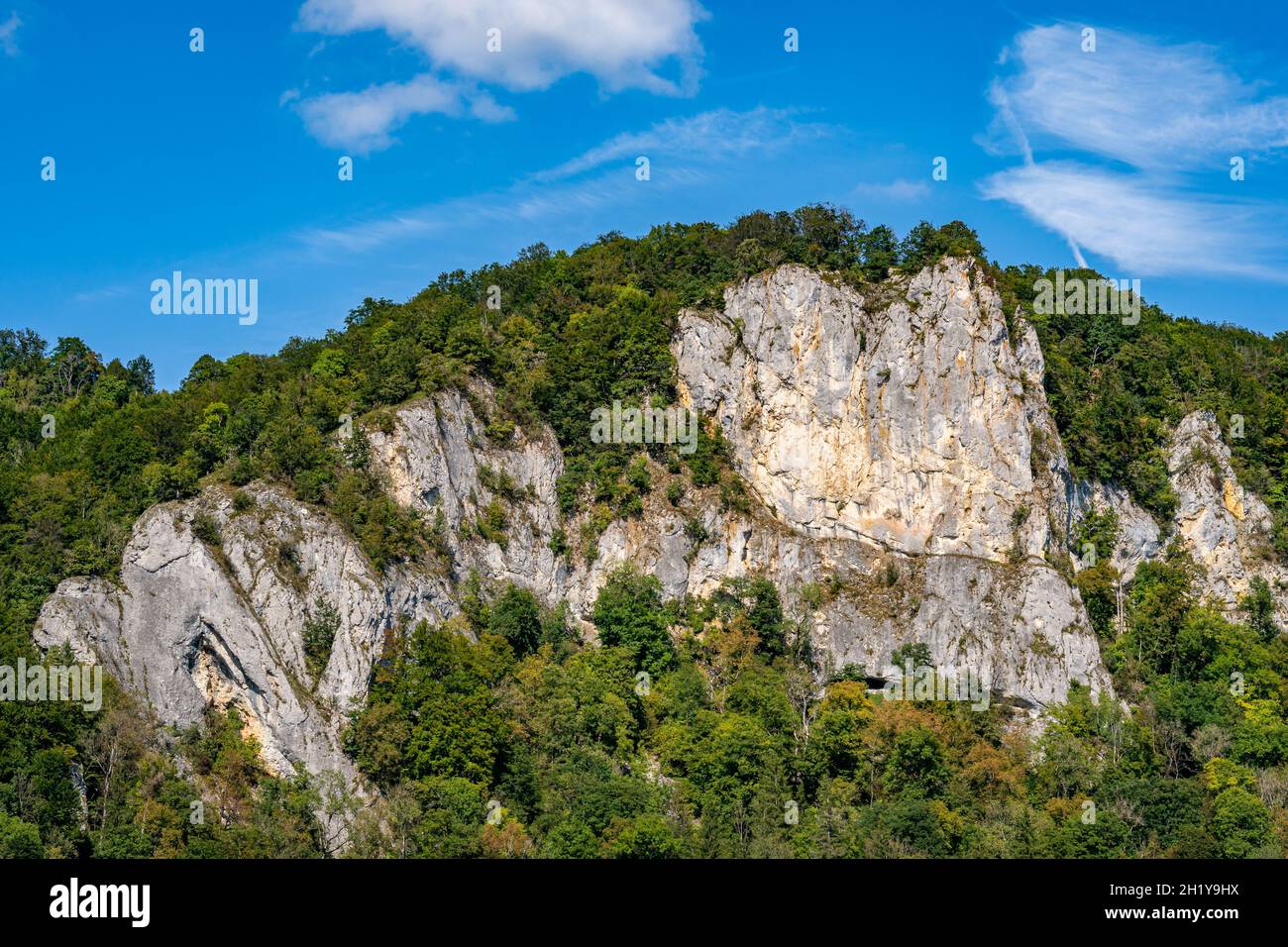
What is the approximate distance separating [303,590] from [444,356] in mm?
17998

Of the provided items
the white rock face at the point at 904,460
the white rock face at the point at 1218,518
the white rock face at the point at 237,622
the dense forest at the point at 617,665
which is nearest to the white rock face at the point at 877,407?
the white rock face at the point at 904,460

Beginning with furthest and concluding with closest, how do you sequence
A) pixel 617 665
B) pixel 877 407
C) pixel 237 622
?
pixel 877 407 → pixel 617 665 → pixel 237 622

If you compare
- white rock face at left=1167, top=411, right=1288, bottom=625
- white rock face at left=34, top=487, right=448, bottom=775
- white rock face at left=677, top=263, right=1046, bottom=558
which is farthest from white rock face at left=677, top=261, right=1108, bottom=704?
white rock face at left=34, top=487, right=448, bottom=775

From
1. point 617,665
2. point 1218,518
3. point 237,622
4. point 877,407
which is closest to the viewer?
point 237,622

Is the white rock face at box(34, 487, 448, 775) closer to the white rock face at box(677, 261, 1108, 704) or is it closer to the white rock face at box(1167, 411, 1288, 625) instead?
the white rock face at box(677, 261, 1108, 704)

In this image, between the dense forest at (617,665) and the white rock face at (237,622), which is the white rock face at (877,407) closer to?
the dense forest at (617,665)

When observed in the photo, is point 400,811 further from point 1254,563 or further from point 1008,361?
point 1254,563

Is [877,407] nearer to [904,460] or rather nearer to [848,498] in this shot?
[904,460]

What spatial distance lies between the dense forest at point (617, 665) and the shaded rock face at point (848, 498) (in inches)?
57.3

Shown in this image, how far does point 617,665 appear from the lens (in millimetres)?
62094

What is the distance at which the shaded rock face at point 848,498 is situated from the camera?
65.4m

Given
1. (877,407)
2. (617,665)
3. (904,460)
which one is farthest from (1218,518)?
(617,665)

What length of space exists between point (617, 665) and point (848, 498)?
56.3 feet
